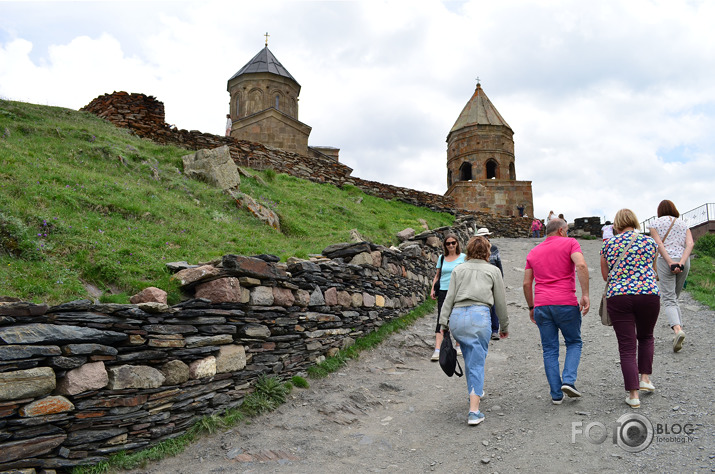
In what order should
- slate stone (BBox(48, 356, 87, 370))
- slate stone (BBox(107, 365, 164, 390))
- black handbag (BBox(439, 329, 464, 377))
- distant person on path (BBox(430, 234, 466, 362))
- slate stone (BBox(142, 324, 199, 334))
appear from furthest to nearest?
1. distant person on path (BBox(430, 234, 466, 362))
2. black handbag (BBox(439, 329, 464, 377))
3. slate stone (BBox(142, 324, 199, 334))
4. slate stone (BBox(107, 365, 164, 390))
5. slate stone (BBox(48, 356, 87, 370))

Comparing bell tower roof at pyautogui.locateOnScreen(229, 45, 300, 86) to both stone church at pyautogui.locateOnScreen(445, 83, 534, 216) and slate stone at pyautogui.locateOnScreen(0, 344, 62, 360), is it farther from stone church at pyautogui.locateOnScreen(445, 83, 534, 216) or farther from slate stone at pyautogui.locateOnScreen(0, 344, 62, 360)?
slate stone at pyautogui.locateOnScreen(0, 344, 62, 360)

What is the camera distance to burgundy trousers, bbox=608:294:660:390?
191 inches

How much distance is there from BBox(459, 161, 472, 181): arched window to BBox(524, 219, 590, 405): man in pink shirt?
107ft

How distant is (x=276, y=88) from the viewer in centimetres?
3044

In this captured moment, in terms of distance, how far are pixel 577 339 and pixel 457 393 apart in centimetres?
180

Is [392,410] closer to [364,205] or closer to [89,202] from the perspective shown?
[89,202]

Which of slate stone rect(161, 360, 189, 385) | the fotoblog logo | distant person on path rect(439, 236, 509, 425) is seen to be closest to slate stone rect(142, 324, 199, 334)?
slate stone rect(161, 360, 189, 385)

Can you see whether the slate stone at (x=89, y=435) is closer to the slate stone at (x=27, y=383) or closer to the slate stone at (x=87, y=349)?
the slate stone at (x=27, y=383)

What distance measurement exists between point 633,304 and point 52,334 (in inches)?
203

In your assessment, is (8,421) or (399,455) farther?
(399,455)

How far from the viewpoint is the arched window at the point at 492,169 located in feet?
119

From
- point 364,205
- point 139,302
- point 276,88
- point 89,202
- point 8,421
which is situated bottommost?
point 8,421

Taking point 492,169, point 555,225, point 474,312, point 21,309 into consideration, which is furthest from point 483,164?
point 21,309

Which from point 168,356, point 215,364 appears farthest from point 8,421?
point 215,364
